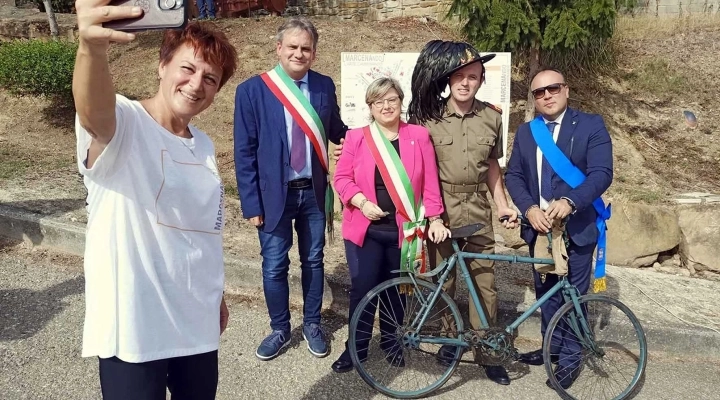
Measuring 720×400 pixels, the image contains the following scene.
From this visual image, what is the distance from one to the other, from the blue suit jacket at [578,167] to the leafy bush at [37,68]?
7170 mm

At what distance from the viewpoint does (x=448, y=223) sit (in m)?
3.34

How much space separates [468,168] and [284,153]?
105 centimetres

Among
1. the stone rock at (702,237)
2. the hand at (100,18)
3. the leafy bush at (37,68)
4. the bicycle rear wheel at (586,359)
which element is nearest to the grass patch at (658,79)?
the stone rock at (702,237)

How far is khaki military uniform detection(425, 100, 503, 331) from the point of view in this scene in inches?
129

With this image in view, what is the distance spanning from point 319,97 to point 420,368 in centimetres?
174

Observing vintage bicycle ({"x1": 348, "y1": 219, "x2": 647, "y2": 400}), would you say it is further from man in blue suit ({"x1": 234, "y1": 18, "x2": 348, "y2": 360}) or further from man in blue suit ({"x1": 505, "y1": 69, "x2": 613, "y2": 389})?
man in blue suit ({"x1": 234, "y1": 18, "x2": 348, "y2": 360})

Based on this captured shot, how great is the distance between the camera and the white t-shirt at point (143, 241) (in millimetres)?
1599

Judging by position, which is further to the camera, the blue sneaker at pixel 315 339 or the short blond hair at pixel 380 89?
the blue sneaker at pixel 315 339

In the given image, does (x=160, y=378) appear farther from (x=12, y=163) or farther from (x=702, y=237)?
(x=12, y=163)

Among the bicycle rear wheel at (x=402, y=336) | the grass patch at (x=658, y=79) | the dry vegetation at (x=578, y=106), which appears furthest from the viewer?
the grass patch at (x=658, y=79)

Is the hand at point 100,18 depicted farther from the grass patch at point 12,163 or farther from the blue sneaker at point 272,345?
the grass patch at point 12,163

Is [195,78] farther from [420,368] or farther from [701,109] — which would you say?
[701,109]

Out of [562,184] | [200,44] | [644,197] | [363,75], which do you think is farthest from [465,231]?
[644,197]

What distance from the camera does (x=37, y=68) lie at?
8031 mm
